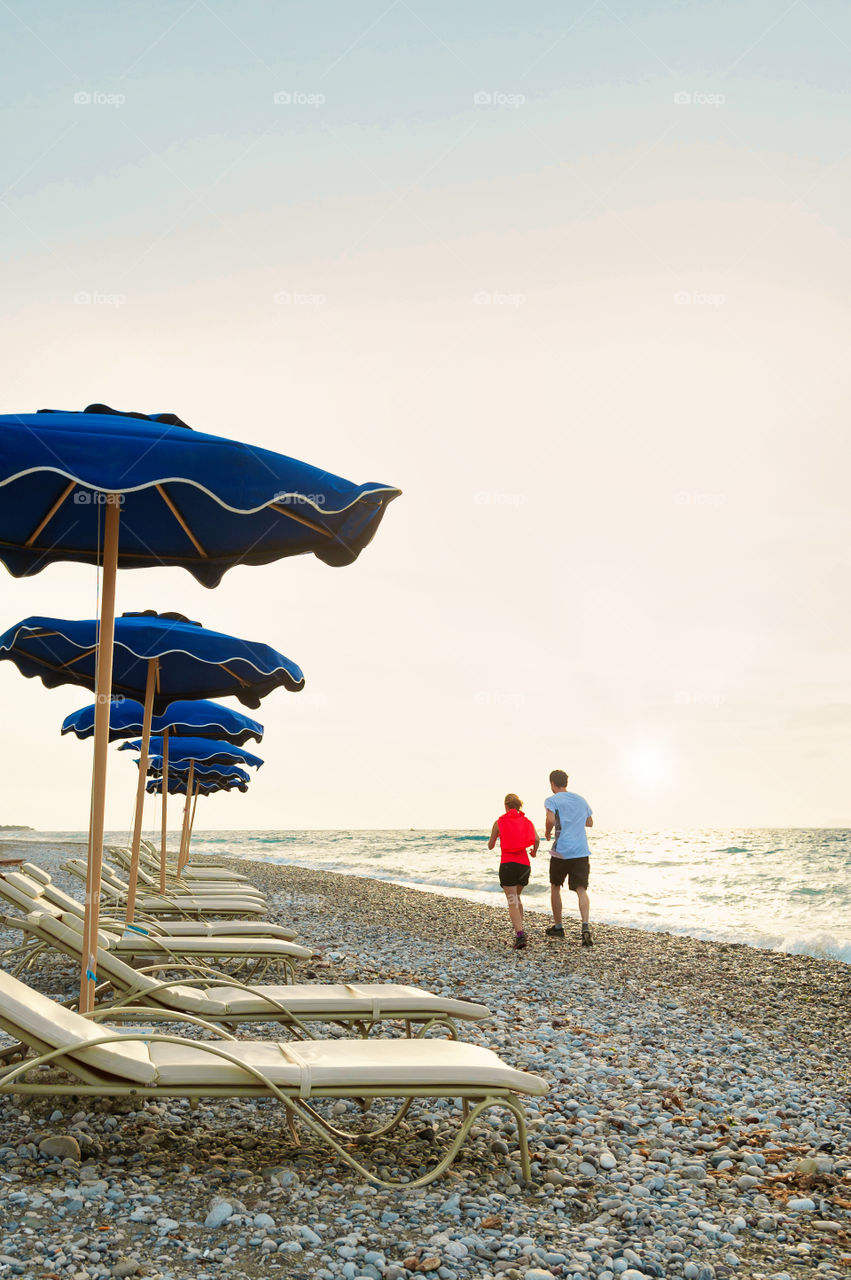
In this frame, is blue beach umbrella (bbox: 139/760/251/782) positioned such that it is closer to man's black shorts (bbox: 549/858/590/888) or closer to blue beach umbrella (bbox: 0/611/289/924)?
man's black shorts (bbox: 549/858/590/888)

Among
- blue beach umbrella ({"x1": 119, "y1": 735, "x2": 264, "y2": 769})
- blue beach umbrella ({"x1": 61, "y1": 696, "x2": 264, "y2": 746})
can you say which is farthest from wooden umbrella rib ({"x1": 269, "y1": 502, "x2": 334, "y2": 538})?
blue beach umbrella ({"x1": 119, "y1": 735, "x2": 264, "y2": 769})

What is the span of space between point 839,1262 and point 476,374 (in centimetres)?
937

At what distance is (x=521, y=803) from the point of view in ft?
33.3

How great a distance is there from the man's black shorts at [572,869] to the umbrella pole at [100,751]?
273 inches

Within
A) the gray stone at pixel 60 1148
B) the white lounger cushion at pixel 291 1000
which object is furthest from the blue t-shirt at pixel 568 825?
the gray stone at pixel 60 1148

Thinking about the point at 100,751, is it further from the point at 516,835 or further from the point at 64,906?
the point at 516,835

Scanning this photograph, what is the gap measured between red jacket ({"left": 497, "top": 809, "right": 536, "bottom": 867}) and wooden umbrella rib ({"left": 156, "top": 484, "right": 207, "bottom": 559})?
6.35 metres

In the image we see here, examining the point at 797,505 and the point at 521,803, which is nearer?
the point at 521,803

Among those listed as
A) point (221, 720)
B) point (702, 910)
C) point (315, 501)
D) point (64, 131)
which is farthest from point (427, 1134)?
point (702, 910)

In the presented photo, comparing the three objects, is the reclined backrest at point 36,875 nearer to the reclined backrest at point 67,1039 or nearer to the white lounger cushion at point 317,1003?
the white lounger cushion at point 317,1003

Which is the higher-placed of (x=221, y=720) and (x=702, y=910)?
(x=221, y=720)

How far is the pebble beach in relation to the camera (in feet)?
7.97

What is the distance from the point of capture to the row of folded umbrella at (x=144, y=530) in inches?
117

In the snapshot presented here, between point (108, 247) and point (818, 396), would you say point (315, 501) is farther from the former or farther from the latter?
point (818, 396)
